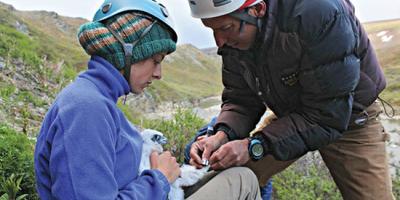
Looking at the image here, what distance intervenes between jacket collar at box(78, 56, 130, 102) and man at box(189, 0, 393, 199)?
0.95 meters

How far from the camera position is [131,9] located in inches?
115

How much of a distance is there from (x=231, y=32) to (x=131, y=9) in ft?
2.93

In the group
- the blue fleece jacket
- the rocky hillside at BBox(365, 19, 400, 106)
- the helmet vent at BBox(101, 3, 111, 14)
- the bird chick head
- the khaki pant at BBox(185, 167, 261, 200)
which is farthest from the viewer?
the rocky hillside at BBox(365, 19, 400, 106)

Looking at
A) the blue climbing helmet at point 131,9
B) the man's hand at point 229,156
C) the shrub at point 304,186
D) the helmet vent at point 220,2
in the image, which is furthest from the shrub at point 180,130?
the blue climbing helmet at point 131,9

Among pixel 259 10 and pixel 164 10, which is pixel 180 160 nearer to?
pixel 259 10

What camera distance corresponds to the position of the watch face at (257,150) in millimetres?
3770

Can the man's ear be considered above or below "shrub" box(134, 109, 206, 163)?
above

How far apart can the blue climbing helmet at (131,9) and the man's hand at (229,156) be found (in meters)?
1.09

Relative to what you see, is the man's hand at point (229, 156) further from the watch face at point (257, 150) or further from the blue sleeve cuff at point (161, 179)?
the blue sleeve cuff at point (161, 179)

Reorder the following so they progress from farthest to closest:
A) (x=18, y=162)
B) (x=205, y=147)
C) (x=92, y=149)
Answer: (x=18, y=162)
(x=205, y=147)
(x=92, y=149)

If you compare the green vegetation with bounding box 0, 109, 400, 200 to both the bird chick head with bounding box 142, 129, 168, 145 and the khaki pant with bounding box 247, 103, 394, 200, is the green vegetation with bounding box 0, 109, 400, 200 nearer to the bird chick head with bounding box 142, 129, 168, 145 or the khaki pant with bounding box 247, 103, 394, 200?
the bird chick head with bounding box 142, 129, 168, 145

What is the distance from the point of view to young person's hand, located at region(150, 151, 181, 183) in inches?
118

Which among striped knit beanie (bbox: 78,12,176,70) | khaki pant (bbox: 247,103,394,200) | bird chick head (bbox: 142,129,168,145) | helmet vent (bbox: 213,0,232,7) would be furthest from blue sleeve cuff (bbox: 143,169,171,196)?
khaki pant (bbox: 247,103,394,200)

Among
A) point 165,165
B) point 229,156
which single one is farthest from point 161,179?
point 229,156
